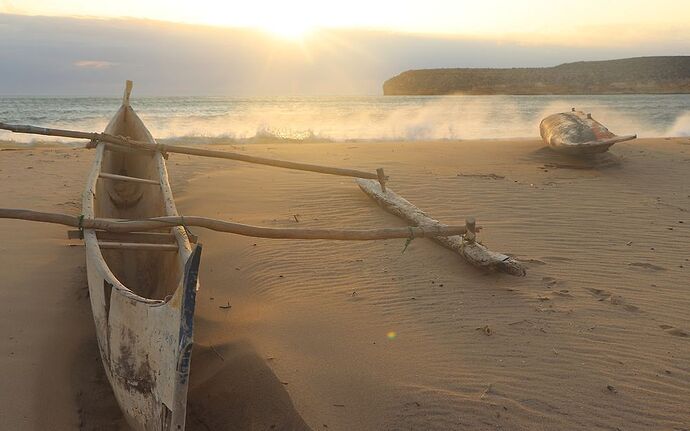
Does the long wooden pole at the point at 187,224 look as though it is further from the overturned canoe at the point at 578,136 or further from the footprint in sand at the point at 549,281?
the overturned canoe at the point at 578,136

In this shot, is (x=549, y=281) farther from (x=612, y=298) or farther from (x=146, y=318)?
(x=146, y=318)

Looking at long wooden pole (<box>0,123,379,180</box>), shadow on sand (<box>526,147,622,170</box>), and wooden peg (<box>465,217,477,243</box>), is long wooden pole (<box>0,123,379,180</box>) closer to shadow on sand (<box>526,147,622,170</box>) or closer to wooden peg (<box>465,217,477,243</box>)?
wooden peg (<box>465,217,477,243</box>)

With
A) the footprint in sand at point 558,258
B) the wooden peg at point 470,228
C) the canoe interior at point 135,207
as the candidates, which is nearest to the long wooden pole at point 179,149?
the canoe interior at point 135,207

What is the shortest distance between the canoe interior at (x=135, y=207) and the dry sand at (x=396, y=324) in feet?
1.21

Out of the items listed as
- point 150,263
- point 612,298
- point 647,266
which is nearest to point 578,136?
point 647,266

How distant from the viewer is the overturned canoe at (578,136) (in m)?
10.3

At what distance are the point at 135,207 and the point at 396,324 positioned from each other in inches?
131

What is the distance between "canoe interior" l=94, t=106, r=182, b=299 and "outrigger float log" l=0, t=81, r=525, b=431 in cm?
1

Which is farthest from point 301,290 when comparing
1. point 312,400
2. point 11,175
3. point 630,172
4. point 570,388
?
point 630,172

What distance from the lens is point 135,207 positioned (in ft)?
19.9

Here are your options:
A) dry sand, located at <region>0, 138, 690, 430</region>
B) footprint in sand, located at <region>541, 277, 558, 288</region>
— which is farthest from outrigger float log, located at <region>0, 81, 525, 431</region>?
dry sand, located at <region>0, 138, 690, 430</region>

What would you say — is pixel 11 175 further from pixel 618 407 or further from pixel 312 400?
pixel 618 407

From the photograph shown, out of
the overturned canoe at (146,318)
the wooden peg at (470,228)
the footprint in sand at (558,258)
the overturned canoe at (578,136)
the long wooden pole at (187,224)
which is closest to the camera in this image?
the overturned canoe at (146,318)

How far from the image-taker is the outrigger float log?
8.25ft
